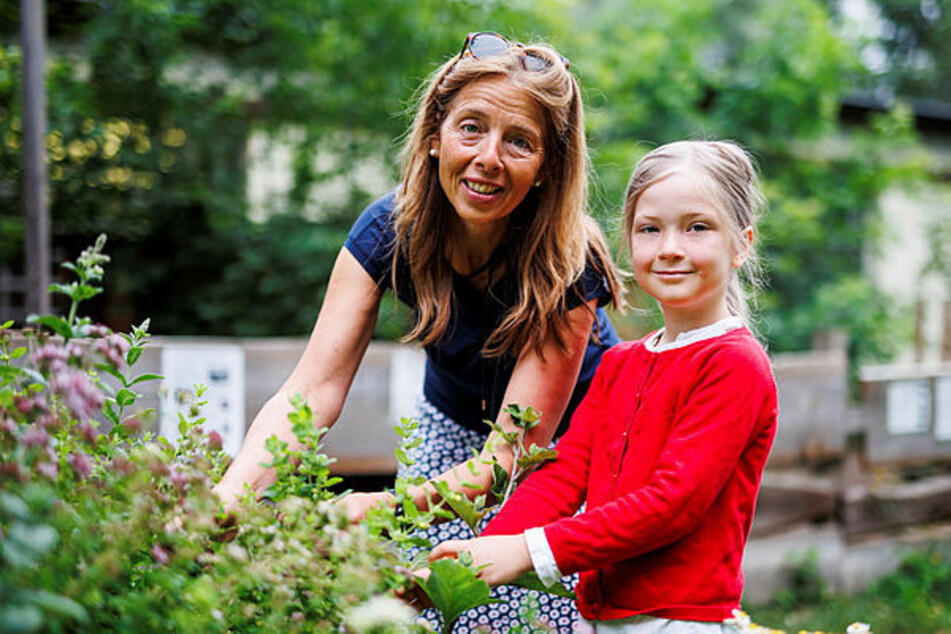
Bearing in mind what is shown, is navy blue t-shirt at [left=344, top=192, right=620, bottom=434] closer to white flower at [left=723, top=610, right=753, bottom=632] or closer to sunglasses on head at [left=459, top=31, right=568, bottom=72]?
sunglasses on head at [left=459, top=31, right=568, bottom=72]

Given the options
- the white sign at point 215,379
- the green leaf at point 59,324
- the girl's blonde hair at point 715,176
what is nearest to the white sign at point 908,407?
the white sign at point 215,379

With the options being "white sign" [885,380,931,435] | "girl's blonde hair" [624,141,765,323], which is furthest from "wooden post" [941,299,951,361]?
"girl's blonde hair" [624,141,765,323]

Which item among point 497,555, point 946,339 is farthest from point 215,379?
point 946,339

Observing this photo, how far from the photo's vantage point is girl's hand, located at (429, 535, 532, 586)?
141cm

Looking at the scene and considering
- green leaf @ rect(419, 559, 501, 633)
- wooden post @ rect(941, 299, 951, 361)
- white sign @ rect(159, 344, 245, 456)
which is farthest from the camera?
wooden post @ rect(941, 299, 951, 361)

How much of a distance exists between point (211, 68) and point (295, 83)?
0.53 m

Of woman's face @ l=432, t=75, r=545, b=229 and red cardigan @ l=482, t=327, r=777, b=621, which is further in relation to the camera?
woman's face @ l=432, t=75, r=545, b=229

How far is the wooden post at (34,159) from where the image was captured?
138 inches

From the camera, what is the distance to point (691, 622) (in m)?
1.44

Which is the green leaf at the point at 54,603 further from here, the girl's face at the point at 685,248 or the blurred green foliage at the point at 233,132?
the blurred green foliage at the point at 233,132

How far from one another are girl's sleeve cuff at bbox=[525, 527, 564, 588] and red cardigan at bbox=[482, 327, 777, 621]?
0.5 inches

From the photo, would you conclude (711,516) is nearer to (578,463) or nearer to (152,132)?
(578,463)

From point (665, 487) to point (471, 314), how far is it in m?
0.74

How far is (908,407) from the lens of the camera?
Answer: 515 centimetres
